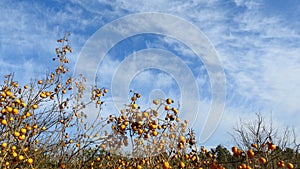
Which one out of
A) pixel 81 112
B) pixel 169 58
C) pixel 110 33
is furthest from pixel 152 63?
pixel 81 112

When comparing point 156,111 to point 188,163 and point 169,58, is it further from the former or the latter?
point 169,58

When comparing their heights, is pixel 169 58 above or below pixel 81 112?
above

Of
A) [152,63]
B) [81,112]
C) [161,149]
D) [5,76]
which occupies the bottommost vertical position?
[161,149]

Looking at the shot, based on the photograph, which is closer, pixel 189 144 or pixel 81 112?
pixel 189 144

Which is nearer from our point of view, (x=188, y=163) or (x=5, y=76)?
(x=188, y=163)

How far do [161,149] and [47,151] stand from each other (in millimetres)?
2127

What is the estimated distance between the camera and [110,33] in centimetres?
411

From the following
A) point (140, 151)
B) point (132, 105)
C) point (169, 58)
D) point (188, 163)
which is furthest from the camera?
point (169, 58)

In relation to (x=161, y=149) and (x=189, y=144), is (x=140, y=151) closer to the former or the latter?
(x=161, y=149)

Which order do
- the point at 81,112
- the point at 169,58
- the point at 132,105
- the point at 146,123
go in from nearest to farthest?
the point at 146,123 → the point at 132,105 → the point at 81,112 → the point at 169,58

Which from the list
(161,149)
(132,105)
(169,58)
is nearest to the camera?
(132,105)

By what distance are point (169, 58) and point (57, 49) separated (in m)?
1.84

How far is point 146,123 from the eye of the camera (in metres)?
2.77

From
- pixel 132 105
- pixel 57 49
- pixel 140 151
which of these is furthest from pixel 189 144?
pixel 57 49
